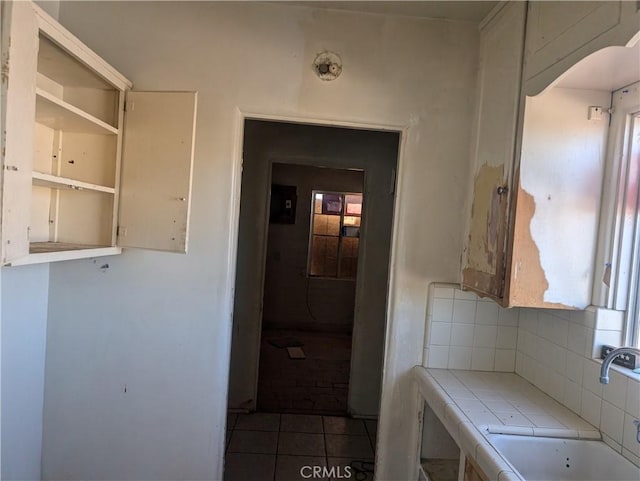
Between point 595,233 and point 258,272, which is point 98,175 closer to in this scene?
point 258,272

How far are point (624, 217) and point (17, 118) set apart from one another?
2.04 m

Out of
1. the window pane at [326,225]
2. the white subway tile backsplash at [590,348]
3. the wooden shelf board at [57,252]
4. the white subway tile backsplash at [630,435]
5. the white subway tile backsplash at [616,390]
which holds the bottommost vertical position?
the white subway tile backsplash at [630,435]

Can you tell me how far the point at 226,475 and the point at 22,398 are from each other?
116 cm

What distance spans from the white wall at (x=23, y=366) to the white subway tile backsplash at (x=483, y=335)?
83.0 inches

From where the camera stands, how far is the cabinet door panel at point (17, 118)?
110cm

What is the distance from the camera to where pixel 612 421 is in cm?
137

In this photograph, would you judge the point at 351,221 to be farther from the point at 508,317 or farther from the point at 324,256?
the point at 508,317

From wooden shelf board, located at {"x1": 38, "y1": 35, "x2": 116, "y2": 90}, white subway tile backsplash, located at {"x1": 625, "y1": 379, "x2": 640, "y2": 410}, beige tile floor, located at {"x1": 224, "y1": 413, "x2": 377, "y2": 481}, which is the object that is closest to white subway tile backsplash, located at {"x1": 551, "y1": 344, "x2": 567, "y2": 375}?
white subway tile backsplash, located at {"x1": 625, "y1": 379, "x2": 640, "y2": 410}

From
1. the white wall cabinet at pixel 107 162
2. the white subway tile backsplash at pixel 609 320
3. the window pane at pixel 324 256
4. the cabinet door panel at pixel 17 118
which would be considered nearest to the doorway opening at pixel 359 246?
the white wall cabinet at pixel 107 162

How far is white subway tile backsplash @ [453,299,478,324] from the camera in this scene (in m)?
1.96

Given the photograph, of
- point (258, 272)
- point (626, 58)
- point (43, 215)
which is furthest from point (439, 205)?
point (43, 215)

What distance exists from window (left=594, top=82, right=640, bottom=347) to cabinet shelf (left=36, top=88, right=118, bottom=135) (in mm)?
2008

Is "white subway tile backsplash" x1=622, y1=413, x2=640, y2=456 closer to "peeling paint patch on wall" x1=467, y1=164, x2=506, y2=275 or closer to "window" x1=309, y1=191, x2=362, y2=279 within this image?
"peeling paint patch on wall" x1=467, y1=164, x2=506, y2=275

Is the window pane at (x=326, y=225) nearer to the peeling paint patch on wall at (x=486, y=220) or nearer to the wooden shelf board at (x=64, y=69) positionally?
the peeling paint patch on wall at (x=486, y=220)
